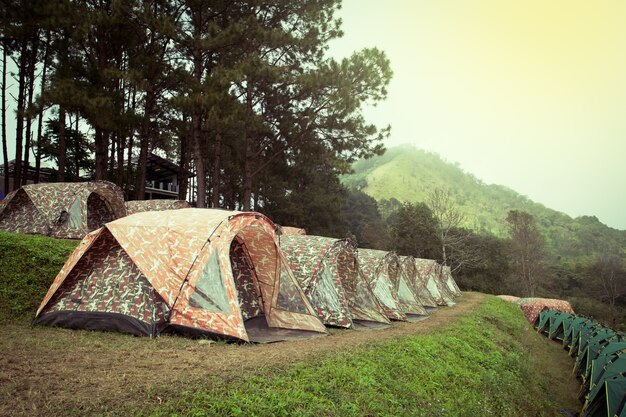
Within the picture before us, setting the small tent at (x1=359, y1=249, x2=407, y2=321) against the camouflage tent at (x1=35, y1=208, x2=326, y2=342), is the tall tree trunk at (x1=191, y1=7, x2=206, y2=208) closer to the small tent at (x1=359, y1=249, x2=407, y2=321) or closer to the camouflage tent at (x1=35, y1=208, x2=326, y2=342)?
the small tent at (x1=359, y1=249, x2=407, y2=321)

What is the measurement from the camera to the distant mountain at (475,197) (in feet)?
238

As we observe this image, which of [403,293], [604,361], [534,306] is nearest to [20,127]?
[403,293]

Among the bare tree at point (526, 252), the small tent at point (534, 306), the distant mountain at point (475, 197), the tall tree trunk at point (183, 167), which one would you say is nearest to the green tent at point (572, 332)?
the small tent at point (534, 306)

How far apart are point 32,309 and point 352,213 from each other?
50172 millimetres

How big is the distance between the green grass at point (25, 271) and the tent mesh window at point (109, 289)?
3.31ft

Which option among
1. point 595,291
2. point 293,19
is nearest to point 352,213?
point 595,291

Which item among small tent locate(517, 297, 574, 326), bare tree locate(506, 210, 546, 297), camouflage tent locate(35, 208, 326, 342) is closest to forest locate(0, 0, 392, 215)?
camouflage tent locate(35, 208, 326, 342)

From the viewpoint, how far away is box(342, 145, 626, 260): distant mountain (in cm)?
7246

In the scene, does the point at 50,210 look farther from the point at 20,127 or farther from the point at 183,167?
the point at 183,167

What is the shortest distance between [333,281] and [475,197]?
11786 cm

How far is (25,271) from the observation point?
321 inches

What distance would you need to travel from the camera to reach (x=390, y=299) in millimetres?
12945

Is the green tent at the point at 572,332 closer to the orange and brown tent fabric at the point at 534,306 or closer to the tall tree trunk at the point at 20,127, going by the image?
the orange and brown tent fabric at the point at 534,306

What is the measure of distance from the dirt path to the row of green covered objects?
16.3 ft
